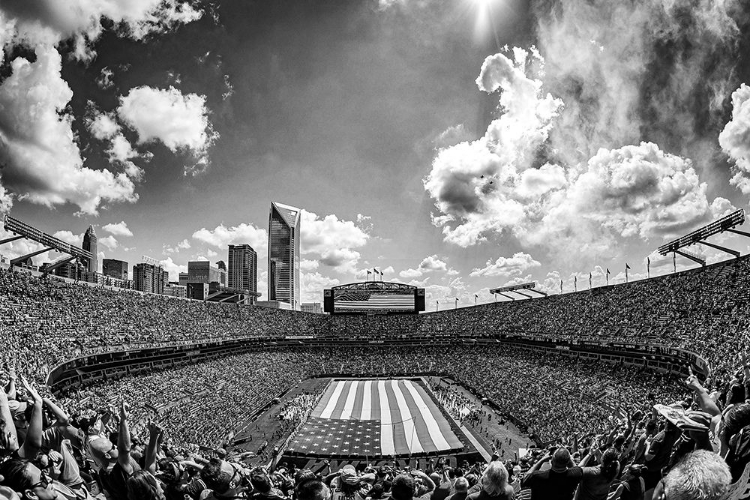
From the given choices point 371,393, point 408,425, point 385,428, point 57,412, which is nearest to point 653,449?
point 57,412

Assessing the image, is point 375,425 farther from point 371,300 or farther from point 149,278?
point 149,278

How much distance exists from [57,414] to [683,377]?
104ft

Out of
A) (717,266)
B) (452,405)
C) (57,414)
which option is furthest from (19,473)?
(717,266)

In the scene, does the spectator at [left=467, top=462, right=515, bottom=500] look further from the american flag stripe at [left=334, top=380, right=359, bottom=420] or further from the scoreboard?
the scoreboard

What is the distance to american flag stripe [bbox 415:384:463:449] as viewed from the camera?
1087 inches

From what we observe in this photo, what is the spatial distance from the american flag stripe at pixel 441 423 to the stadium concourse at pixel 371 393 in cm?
97

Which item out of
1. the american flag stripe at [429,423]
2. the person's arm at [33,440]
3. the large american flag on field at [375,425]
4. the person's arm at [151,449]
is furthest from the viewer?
the american flag stripe at [429,423]

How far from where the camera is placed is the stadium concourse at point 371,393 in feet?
12.2

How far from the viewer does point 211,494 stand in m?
3.92

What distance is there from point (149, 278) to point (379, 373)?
166 m

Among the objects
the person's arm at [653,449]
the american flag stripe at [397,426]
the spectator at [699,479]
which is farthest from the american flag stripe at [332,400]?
the spectator at [699,479]

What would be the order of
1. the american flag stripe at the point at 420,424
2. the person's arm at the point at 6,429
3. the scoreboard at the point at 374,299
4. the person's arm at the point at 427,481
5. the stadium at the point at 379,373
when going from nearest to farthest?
1. the person's arm at the point at 6,429
2. the person's arm at the point at 427,481
3. the stadium at the point at 379,373
4. the american flag stripe at the point at 420,424
5. the scoreboard at the point at 374,299

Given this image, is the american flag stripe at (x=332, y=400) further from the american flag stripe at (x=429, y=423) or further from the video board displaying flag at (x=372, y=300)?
the video board displaying flag at (x=372, y=300)

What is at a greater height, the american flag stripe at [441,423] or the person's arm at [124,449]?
the person's arm at [124,449]
